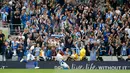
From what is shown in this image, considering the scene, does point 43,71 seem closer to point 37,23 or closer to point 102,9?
point 37,23

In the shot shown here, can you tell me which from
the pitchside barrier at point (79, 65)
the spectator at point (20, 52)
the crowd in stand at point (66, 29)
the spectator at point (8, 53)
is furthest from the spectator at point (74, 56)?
the spectator at point (8, 53)

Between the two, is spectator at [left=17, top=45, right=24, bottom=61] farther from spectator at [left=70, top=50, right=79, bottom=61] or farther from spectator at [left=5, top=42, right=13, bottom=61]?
spectator at [left=70, top=50, right=79, bottom=61]

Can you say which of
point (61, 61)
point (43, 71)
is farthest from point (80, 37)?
point (43, 71)

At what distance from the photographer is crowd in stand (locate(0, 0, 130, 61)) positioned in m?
25.8

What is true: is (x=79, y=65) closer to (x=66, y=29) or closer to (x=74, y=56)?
(x=74, y=56)

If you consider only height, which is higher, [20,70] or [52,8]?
[52,8]

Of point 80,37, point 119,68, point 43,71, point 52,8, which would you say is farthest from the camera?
point 52,8

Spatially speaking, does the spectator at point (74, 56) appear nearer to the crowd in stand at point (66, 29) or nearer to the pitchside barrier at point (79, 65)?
the crowd in stand at point (66, 29)

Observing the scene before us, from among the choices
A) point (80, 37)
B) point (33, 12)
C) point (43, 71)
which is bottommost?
point (43, 71)

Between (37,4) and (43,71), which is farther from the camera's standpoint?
(37,4)

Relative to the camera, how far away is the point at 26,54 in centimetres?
2548

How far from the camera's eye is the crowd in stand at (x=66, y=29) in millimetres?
25766

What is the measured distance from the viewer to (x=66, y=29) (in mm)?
27375

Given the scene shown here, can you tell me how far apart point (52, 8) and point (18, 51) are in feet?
16.2
